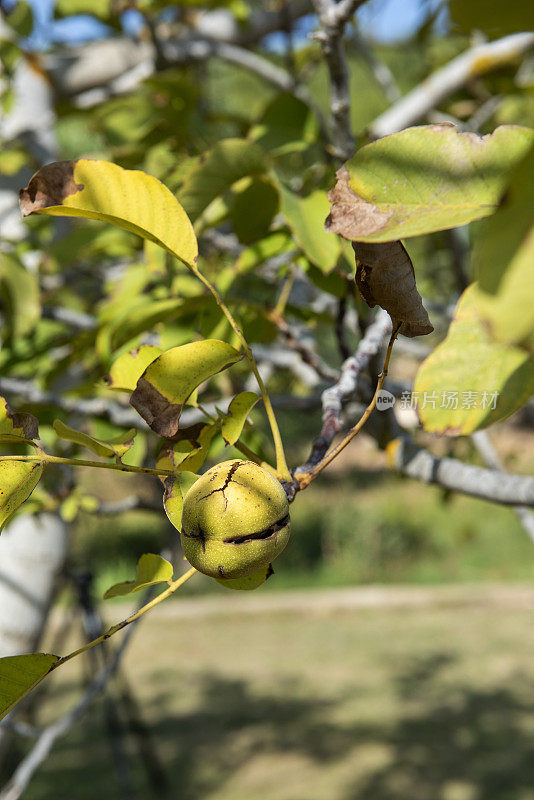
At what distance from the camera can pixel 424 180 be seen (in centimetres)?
35

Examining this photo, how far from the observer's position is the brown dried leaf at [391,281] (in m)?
0.38

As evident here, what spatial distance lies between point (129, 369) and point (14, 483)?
0.49ft

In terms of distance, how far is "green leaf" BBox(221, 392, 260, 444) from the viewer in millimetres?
430

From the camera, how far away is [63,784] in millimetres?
2975

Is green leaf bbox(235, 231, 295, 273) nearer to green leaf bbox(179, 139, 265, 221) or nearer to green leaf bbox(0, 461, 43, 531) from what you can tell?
green leaf bbox(179, 139, 265, 221)

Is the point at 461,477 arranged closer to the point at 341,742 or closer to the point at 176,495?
the point at 176,495

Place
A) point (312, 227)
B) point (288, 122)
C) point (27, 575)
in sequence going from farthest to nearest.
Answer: point (27, 575) → point (288, 122) → point (312, 227)

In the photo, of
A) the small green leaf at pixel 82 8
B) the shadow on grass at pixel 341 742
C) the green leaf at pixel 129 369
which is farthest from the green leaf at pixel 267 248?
the shadow on grass at pixel 341 742

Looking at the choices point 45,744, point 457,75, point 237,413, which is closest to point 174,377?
point 237,413

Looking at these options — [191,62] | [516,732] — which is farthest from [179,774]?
[191,62]

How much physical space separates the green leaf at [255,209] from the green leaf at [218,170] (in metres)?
0.02

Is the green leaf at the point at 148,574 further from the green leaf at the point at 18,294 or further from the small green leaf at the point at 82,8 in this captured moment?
the small green leaf at the point at 82,8

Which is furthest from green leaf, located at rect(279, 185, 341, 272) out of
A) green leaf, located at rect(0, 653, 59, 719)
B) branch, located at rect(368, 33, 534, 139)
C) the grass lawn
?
the grass lawn

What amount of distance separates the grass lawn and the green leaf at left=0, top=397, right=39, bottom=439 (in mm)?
2446
